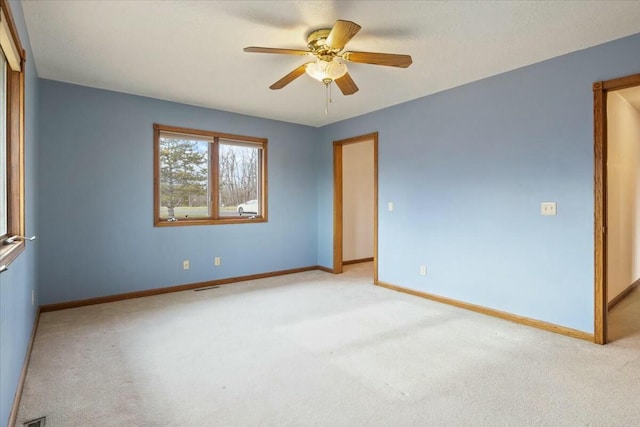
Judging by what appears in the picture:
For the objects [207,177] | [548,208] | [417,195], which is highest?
[207,177]

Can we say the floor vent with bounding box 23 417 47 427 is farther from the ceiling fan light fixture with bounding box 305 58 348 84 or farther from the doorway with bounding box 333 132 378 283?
the doorway with bounding box 333 132 378 283

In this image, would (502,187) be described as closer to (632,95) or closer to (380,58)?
(380,58)

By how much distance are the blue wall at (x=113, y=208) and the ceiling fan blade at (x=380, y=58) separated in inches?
105

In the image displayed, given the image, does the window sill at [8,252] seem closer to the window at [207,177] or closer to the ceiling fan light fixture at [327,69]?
the ceiling fan light fixture at [327,69]

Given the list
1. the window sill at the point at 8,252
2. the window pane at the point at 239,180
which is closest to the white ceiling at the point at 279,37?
the window pane at the point at 239,180

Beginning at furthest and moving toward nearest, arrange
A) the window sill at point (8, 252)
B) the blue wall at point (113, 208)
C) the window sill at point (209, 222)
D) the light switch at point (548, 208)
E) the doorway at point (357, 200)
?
the doorway at point (357, 200) → the window sill at point (209, 222) → the blue wall at point (113, 208) → the light switch at point (548, 208) → the window sill at point (8, 252)

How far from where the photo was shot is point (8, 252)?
5.25 feet

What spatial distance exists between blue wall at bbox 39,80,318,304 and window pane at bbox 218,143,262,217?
25 centimetres

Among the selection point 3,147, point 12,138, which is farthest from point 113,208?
point 3,147

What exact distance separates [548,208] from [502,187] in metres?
0.46

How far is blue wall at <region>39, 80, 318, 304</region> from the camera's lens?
11.7ft

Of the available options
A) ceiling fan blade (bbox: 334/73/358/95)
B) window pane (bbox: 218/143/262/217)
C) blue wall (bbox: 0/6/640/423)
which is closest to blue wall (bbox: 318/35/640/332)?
blue wall (bbox: 0/6/640/423)

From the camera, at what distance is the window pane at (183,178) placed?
4.32 meters

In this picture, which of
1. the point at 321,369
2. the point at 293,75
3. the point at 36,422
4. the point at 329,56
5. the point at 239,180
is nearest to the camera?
the point at 36,422
